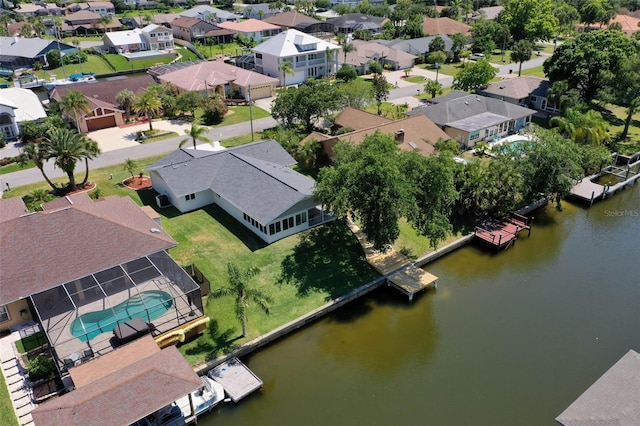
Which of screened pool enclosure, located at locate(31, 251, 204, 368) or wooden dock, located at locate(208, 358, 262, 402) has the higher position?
screened pool enclosure, located at locate(31, 251, 204, 368)

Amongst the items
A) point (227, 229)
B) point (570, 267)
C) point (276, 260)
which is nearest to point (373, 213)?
point (276, 260)

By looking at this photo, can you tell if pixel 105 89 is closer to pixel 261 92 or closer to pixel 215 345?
pixel 261 92

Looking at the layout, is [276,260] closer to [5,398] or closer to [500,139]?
[5,398]

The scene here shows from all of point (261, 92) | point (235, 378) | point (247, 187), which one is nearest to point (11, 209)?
point (247, 187)

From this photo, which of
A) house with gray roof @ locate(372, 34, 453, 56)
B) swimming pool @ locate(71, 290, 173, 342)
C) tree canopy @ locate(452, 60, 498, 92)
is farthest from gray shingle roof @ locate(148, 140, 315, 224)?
house with gray roof @ locate(372, 34, 453, 56)

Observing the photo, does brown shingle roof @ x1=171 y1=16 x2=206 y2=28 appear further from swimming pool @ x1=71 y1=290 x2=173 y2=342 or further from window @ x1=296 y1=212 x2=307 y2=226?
swimming pool @ x1=71 y1=290 x2=173 y2=342

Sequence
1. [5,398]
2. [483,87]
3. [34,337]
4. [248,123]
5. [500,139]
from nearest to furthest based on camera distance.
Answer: [5,398] < [34,337] < [500,139] < [248,123] < [483,87]
